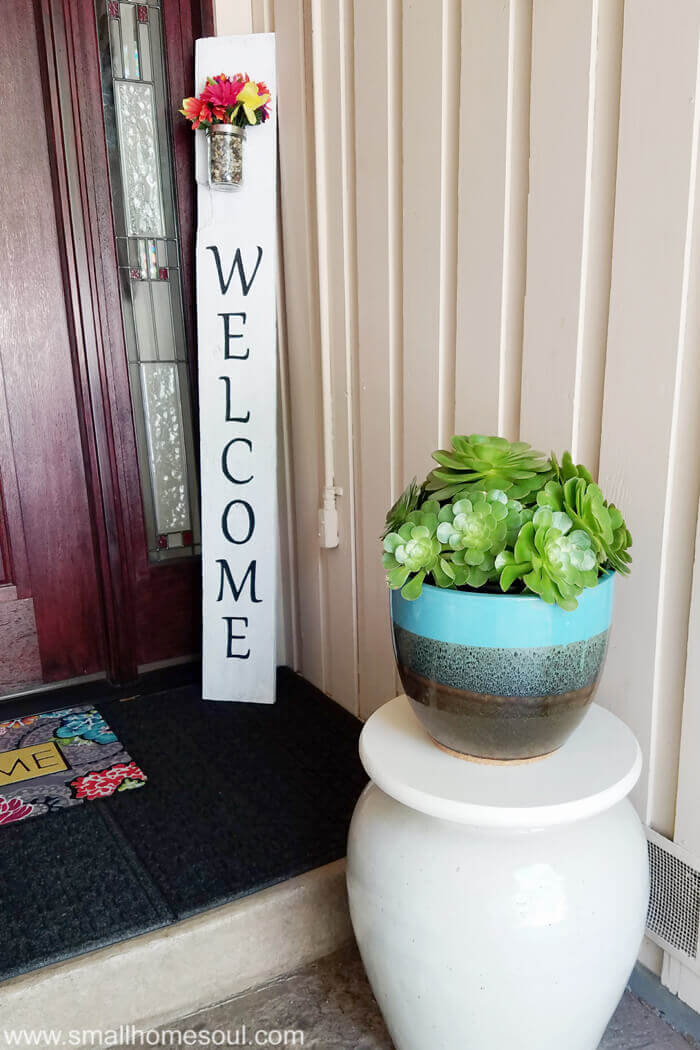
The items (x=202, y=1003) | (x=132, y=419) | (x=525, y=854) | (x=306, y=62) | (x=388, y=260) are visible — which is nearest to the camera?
(x=525, y=854)

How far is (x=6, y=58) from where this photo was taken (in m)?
1.87

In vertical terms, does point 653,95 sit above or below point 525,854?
above

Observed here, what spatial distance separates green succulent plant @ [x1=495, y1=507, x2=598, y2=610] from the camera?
0.89 m

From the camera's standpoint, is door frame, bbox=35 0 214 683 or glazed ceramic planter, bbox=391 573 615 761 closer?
glazed ceramic planter, bbox=391 573 615 761

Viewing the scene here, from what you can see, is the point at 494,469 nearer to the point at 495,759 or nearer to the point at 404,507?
the point at 404,507

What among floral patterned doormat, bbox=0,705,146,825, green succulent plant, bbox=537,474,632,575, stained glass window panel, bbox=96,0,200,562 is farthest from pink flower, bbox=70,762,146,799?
green succulent plant, bbox=537,474,632,575

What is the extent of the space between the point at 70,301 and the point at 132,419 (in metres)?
0.34

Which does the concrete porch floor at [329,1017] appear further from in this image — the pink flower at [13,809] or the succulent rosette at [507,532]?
the succulent rosette at [507,532]

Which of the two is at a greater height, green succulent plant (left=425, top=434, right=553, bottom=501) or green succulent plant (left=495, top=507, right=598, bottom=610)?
green succulent plant (left=425, top=434, right=553, bottom=501)

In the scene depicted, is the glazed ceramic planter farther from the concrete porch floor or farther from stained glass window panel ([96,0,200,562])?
stained glass window panel ([96,0,200,562])

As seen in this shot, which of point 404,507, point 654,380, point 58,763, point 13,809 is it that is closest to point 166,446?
point 58,763

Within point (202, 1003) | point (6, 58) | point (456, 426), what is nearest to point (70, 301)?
point (6, 58)

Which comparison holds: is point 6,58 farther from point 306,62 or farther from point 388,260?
point 388,260

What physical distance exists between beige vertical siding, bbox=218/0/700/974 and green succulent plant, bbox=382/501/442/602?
1.27ft
